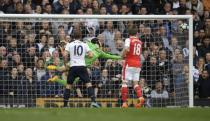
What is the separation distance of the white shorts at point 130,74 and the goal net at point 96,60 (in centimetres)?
45

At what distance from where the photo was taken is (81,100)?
16594 mm

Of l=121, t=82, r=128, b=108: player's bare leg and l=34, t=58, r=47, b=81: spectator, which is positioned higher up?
l=34, t=58, r=47, b=81: spectator

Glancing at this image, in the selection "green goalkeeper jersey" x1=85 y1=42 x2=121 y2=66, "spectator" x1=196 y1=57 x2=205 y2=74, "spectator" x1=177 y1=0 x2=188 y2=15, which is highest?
"spectator" x1=177 y1=0 x2=188 y2=15

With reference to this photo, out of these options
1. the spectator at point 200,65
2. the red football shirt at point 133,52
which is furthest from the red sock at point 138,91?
the spectator at point 200,65

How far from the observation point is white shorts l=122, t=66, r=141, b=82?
53.2ft

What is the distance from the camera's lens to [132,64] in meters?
16.2

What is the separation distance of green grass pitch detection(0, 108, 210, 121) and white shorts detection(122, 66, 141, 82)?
12.8 feet

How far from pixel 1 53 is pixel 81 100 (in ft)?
6.22

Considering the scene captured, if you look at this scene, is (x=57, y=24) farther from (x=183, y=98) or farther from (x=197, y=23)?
(x=197, y=23)

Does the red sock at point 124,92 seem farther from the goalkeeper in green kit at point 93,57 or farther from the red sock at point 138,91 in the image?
the goalkeeper in green kit at point 93,57

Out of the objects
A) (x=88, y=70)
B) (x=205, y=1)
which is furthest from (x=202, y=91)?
(x=205, y=1)

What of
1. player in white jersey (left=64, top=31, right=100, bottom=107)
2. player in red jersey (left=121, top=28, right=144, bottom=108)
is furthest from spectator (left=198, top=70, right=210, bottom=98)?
player in white jersey (left=64, top=31, right=100, bottom=107)

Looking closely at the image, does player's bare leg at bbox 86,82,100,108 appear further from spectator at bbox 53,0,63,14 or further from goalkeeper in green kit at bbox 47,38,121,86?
spectator at bbox 53,0,63,14

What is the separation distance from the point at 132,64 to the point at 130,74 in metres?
0.22
